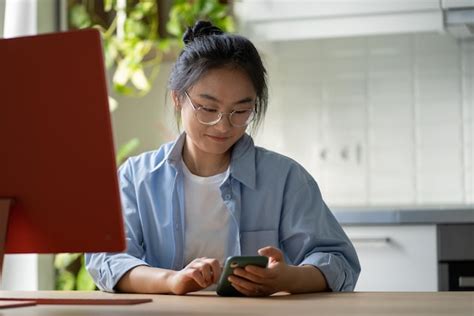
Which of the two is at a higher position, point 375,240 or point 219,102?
point 219,102

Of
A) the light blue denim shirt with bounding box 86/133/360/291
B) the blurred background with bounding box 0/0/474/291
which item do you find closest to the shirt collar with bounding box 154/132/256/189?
the light blue denim shirt with bounding box 86/133/360/291

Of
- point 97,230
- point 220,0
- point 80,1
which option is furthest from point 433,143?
point 97,230

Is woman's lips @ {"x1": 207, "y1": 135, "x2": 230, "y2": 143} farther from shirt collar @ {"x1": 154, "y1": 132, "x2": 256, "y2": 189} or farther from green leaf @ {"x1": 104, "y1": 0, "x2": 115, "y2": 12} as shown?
green leaf @ {"x1": 104, "y1": 0, "x2": 115, "y2": 12}

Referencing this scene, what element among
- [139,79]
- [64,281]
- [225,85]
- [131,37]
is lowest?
[64,281]

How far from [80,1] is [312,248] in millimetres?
2499

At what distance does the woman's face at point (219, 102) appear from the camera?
77.0 inches

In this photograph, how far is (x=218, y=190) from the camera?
2062mm

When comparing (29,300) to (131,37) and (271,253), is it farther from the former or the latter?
(131,37)

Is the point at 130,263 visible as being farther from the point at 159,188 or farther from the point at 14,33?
the point at 14,33

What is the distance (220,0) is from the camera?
394 cm

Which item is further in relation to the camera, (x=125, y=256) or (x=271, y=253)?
(x=125, y=256)

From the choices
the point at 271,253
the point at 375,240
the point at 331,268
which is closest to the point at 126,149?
the point at 375,240

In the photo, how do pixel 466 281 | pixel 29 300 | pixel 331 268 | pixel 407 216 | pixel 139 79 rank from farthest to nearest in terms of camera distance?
pixel 139 79 → pixel 407 216 → pixel 466 281 → pixel 331 268 → pixel 29 300

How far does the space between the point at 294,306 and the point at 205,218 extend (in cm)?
60
